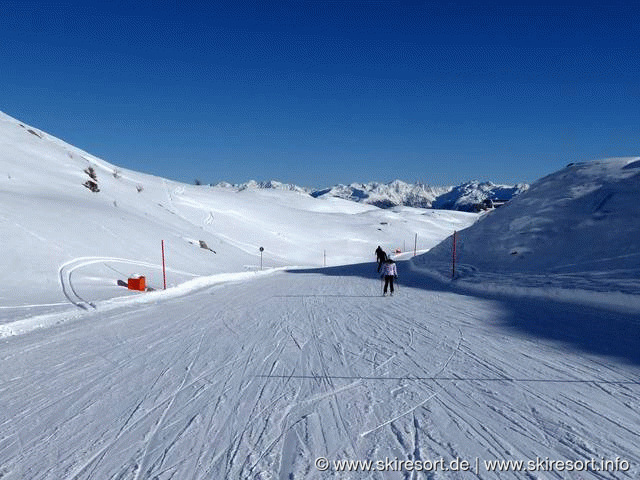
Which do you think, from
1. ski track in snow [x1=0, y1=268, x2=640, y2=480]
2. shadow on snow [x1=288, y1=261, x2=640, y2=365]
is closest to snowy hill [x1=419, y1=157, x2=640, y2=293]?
shadow on snow [x1=288, y1=261, x2=640, y2=365]

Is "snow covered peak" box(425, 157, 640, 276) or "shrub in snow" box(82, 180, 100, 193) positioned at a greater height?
"shrub in snow" box(82, 180, 100, 193)

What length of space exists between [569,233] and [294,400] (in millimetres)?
17956

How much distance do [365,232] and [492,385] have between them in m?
64.8

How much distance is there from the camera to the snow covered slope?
15.3m

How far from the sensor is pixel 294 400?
205 inches

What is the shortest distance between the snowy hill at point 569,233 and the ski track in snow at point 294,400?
7308mm

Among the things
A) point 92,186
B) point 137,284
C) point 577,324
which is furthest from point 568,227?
point 92,186

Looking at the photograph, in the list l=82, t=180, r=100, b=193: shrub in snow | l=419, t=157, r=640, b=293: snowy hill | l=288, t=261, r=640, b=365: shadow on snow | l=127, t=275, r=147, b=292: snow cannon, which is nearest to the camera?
l=288, t=261, r=640, b=365: shadow on snow

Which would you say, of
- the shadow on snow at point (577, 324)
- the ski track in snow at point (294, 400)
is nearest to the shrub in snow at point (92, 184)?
the ski track in snow at point (294, 400)

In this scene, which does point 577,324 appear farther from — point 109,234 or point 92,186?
point 92,186

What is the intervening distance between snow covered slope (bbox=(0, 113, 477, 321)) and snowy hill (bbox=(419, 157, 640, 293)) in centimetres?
1603

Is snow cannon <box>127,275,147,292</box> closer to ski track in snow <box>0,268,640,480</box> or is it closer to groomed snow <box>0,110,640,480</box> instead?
groomed snow <box>0,110,640,480</box>

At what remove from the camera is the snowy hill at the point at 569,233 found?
14.1m

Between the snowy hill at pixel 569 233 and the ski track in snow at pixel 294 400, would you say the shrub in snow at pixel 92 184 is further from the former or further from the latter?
the ski track in snow at pixel 294 400
